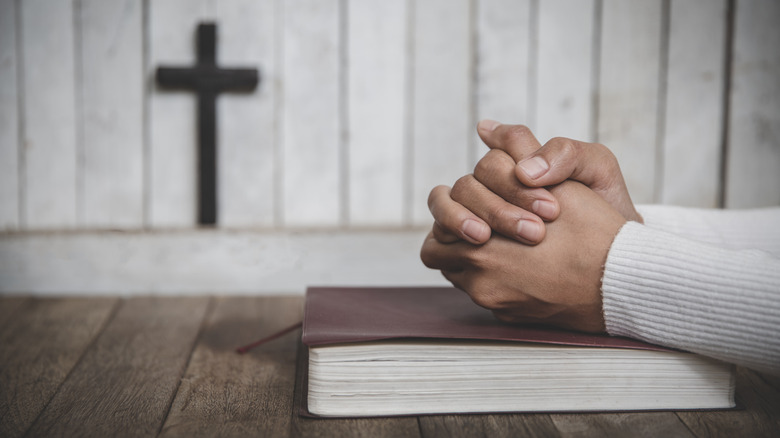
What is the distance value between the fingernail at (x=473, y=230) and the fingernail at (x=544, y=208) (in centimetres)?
6

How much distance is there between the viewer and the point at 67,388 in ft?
2.19

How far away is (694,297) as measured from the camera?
0.57 m

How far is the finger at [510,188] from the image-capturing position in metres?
0.62

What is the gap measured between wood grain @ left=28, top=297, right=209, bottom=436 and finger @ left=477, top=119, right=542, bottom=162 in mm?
437

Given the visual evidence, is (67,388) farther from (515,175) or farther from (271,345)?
(515,175)

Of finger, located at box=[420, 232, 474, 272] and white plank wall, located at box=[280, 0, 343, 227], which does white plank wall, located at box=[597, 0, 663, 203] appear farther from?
finger, located at box=[420, 232, 474, 272]

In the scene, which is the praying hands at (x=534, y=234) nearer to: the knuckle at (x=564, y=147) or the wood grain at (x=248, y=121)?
the knuckle at (x=564, y=147)

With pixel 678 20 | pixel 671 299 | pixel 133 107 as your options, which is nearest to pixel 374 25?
pixel 133 107

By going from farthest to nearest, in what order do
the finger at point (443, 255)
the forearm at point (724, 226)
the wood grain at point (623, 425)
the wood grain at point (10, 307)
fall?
the wood grain at point (10, 307)
the forearm at point (724, 226)
the finger at point (443, 255)
the wood grain at point (623, 425)

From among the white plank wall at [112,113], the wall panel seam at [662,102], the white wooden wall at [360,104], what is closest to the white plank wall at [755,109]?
the white wooden wall at [360,104]

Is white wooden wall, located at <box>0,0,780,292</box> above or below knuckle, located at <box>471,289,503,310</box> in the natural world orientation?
above

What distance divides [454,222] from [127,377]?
1.33 feet

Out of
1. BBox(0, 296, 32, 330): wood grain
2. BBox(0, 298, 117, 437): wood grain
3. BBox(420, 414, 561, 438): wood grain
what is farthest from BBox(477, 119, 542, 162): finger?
BBox(0, 296, 32, 330): wood grain

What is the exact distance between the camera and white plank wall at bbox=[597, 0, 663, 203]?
46.6 inches
